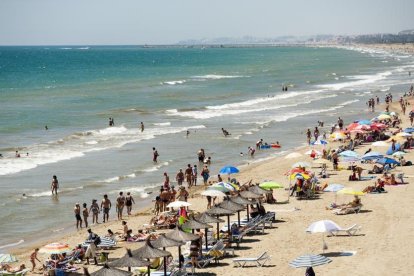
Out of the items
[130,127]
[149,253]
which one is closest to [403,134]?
[130,127]

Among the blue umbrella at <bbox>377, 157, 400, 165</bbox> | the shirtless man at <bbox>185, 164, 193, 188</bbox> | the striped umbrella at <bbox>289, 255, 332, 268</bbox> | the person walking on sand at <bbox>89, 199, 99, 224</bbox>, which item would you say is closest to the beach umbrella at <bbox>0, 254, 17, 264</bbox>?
the person walking on sand at <bbox>89, 199, 99, 224</bbox>

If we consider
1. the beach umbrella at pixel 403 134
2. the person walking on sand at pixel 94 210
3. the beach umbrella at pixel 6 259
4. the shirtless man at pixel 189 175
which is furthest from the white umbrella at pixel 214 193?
the beach umbrella at pixel 403 134

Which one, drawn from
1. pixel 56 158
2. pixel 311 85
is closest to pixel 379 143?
pixel 56 158

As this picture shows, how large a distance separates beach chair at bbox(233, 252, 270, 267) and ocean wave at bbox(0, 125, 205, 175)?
18765 millimetres

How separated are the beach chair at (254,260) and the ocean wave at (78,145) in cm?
1877

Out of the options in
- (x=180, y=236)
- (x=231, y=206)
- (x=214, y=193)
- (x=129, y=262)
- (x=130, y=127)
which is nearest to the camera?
(x=129, y=262)

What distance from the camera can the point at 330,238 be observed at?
61.9ft

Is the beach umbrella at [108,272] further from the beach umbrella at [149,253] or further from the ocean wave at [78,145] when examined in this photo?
the ocean wave at [78,145]

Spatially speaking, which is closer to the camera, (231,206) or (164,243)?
(164,243)

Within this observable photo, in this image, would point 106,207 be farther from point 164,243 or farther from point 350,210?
point 164,243

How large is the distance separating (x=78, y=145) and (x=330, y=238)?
24.6 meters

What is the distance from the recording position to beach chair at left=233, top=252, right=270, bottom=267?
16672mm

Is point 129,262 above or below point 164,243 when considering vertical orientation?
below

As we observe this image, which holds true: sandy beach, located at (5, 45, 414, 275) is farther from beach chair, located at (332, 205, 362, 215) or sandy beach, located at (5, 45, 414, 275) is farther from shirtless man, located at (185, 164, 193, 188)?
shirtless man, located at (185, 164, 193, 188)
